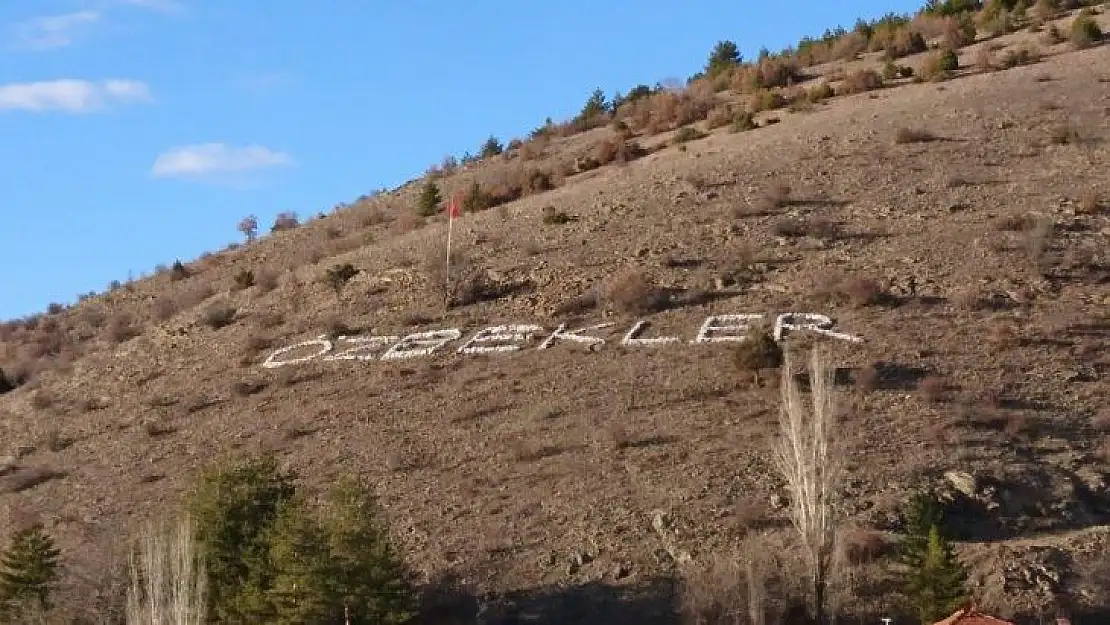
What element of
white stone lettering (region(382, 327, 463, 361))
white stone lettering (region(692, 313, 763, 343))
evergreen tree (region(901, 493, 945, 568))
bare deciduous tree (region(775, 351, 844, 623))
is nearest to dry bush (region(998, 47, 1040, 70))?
white stone lettering (region(692, 313, 763, 343))

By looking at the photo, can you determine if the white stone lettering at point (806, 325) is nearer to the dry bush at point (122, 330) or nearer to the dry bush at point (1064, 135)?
the dry bush at point (1064, 135)

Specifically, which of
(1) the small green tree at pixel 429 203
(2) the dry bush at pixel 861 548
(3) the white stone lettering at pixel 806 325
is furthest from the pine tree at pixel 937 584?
(1) the small green tree at pixel 429 203

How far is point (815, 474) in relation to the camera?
32.7 m

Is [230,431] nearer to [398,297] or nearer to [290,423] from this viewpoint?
[290,423]

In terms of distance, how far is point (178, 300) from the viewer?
62.9m

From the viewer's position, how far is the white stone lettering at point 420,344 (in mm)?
47406

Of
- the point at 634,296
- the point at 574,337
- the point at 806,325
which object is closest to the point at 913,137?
the point at 634,296

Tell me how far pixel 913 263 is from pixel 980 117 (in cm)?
1482

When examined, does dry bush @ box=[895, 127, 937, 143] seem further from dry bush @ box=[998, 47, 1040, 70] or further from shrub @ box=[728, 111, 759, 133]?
dry bush @ box=[998, 47, 1040, 70]

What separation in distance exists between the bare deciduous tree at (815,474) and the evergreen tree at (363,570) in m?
7.59

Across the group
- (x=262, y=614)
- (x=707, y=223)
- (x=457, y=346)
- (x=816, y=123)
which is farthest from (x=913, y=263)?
(x=262, y=614)

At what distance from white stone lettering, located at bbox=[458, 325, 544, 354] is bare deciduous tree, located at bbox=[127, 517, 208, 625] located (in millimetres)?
15731

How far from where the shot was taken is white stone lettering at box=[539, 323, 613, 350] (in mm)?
45844

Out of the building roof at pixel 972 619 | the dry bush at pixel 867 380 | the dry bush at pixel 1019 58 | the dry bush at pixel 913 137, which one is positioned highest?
the dry bush at pixel 1019 58
